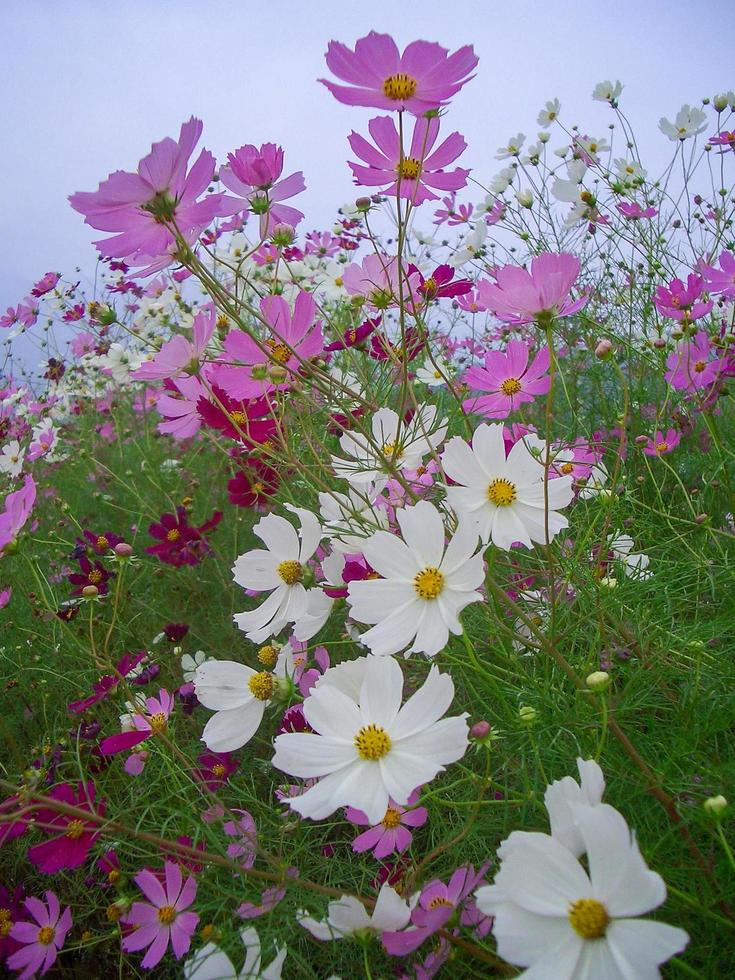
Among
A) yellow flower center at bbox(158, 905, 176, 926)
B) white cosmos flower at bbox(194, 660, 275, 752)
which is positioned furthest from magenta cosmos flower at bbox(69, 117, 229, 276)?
yellow flower center at bbox(158, 905, 176, 926)

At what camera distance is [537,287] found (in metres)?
0.60

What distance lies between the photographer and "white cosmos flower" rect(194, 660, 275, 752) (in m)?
0.66

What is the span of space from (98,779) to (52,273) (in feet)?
5.97

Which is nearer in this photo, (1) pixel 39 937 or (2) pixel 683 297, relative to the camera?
(1) pixel 39 937

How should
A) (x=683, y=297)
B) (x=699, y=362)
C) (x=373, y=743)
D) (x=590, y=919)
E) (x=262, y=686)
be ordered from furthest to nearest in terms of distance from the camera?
1. (x=699, y=362)
2. (x=683, y=297)
3. (x=262, y=686)
4. (x=373, y=743)
5. (x=590, y=919)

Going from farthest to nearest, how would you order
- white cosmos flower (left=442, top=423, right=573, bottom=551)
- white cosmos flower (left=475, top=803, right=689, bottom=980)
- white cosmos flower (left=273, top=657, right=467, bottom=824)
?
white cosmos flower (left=442, top=423, right=573, bottom=551) < white cosmos flower (left=273, top=657, right=467, bottom=824) < white cosmos flower (left=475, top=803, right=689, bottom=980)

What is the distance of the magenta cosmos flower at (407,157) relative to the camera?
2.21 feet

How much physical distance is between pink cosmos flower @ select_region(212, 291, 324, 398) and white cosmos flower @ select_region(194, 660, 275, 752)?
276 millimetres

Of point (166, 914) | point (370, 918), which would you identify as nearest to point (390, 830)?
point (370, 918)

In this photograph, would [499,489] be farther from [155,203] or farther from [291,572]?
[155,203]

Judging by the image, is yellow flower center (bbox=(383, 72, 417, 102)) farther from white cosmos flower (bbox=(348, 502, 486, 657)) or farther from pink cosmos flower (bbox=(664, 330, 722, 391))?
pink cosmos flower (bbox=(664, 330, 722, 391))

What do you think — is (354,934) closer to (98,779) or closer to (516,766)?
(516,766)

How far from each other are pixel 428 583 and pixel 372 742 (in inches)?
5.2

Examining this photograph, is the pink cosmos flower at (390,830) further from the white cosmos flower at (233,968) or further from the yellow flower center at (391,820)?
the white cosmos flower at (233,968)
